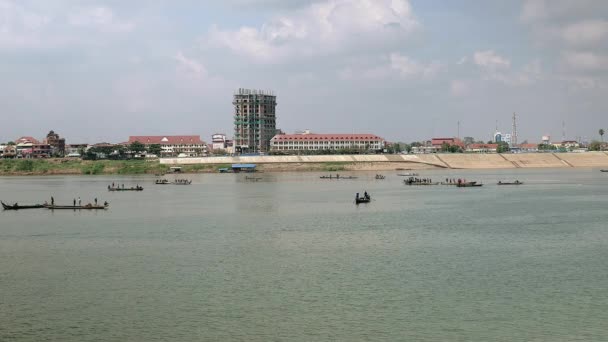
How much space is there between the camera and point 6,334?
26000mm

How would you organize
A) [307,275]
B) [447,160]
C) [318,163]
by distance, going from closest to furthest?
[307,275] → [318,163] → [447,160]

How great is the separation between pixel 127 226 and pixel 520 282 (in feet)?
120

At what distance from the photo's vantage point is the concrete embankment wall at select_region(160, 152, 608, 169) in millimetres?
176875

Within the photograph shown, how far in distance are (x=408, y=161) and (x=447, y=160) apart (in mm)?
11599

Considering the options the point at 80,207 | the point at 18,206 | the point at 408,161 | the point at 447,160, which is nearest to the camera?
the point at 80,207

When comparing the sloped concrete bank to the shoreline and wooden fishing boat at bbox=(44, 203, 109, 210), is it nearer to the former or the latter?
the shoreline

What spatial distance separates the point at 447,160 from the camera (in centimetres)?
17950

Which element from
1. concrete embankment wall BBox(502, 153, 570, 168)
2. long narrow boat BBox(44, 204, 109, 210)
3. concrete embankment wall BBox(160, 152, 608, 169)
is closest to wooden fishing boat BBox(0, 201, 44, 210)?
long narrow boat BBox(44, 204, 109, 210)

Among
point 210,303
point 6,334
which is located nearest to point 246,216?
point 210,303

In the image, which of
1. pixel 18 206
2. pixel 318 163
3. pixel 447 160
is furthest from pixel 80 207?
pixel 447 160

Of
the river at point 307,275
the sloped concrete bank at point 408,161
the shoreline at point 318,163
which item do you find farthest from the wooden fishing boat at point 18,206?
the sloped concrete bank at point 408,161

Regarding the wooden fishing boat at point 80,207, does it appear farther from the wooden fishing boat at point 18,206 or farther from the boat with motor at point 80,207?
the wooden fishing boat at point 18,206

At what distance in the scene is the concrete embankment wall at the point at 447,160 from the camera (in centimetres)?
17688

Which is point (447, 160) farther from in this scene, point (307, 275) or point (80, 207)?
point (307, 275)
